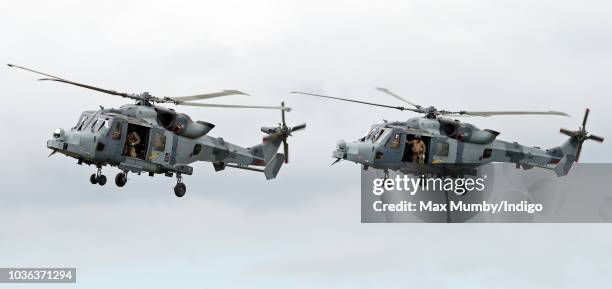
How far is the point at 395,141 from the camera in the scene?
3095 inches

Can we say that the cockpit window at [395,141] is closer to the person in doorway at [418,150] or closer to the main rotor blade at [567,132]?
the person in doorway at [418,150]

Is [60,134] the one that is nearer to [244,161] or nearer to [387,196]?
[244,161]

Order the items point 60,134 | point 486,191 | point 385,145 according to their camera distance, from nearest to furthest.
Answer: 1. point 60,134
2. point 385,145
3. point 486,191

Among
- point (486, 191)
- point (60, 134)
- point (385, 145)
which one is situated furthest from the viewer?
point (486, 191)

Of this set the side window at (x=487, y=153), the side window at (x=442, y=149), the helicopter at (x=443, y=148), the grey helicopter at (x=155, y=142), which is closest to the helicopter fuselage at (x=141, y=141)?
the grey helicopter at (x=155, y=142)

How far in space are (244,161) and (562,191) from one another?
17025mm

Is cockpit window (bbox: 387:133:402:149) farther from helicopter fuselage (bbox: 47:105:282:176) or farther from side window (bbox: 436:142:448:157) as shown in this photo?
helicopter fuselage (bbox: 47:105:282:176)

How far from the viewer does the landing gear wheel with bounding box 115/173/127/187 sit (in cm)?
7669

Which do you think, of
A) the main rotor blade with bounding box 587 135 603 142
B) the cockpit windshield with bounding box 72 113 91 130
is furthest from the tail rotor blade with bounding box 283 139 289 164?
the main rotor blade with bounding box 587 135 603 142

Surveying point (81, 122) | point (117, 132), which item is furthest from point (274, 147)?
point (81, 122)

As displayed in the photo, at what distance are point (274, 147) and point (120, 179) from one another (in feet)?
29.7

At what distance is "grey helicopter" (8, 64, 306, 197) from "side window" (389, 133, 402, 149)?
5111 mm

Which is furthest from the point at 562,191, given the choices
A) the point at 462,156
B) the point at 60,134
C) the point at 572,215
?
the point at 60,134

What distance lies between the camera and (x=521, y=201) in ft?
279
